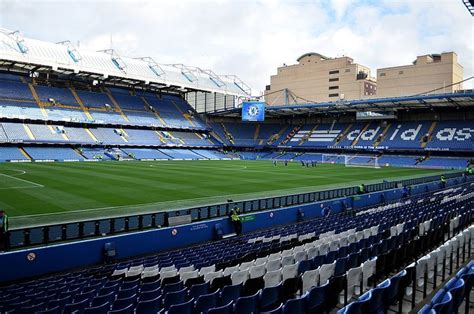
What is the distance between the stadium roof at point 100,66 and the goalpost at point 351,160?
1021 inches

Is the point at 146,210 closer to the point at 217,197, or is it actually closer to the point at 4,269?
the point at 217,197

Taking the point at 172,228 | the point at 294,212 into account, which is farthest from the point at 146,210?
the point at 294,212

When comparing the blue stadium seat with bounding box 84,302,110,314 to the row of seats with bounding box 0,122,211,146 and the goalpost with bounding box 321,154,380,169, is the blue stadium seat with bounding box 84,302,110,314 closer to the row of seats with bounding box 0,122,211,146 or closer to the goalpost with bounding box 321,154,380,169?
the row of seats with bounding box 0,122,211,146

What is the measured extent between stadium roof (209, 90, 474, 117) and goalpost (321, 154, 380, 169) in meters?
8.75

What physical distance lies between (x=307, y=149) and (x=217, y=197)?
52.9m

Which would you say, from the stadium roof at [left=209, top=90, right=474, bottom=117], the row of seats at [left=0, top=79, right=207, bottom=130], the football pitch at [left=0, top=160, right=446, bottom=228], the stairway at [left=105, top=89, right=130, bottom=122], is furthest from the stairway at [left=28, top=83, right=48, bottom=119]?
the stadium roof at [left=209, top=90, right=474, bottom=117]

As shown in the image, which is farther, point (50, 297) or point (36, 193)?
point (36, 193)

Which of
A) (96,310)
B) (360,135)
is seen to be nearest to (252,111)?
(360,135)

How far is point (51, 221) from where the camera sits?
17891mm

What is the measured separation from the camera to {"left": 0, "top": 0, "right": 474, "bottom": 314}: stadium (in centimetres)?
710

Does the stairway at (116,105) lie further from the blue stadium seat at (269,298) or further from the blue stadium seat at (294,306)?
the blue stadium seat at (294,306)

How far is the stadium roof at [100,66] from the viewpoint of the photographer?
178ft

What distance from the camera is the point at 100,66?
6222 cm

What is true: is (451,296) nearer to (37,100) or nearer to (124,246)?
(124,246)
